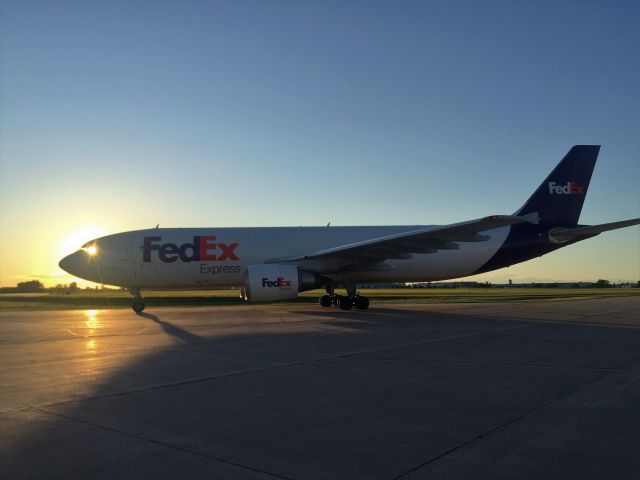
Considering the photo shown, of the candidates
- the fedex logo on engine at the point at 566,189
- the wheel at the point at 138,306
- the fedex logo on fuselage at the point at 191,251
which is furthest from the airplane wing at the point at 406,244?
the wheel at the point at 138,306

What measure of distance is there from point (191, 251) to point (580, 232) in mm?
15502

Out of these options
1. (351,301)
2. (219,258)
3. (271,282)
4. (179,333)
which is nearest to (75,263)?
(219,258)

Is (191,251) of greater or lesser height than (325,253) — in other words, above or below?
above

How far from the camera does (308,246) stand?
21.8 metres

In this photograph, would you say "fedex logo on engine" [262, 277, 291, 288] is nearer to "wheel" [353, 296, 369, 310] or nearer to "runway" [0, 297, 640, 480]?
"wheel" [353, 296, 369, 310]

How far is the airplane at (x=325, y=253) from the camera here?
66.3ft

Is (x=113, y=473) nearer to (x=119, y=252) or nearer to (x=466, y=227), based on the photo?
(x=466, y=227)

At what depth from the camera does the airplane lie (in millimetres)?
20203

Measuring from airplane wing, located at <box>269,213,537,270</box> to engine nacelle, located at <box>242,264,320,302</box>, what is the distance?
59.2 inches

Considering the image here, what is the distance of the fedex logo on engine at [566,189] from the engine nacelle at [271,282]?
468 inches

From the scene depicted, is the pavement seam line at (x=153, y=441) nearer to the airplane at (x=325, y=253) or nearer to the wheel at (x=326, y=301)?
the airplane at (x=325, y=253)

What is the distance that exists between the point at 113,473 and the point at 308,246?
731 inches

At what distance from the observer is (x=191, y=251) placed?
20672 mm

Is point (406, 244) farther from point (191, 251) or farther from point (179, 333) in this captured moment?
point (191, 251)
